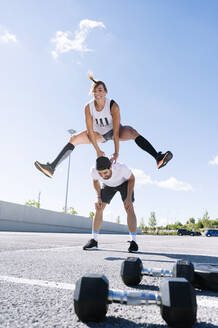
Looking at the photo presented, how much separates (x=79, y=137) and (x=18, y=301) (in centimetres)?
390

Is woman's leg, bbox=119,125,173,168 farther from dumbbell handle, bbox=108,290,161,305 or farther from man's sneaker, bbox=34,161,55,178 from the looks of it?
dumbbell handle, bbox=108,290,161,305

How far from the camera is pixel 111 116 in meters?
4.29

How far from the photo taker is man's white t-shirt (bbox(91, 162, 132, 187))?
370cm

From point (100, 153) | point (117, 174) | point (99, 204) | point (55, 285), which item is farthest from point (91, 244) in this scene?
point (55, 285)

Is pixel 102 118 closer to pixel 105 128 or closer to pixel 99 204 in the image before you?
pixel 105 128

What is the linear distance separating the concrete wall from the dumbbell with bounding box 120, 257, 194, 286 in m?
17.1

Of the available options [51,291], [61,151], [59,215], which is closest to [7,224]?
[59,215]

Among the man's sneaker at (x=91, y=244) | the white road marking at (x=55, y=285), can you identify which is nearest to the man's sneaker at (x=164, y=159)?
the man's sneaker at (x=91, y=244)

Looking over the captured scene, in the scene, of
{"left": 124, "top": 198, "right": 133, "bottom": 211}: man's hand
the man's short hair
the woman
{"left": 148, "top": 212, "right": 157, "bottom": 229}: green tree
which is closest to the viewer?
the man's short hair

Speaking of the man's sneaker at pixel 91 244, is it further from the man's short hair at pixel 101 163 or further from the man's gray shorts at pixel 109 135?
the man's gray shorts at pixel 109 135

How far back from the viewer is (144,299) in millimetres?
817

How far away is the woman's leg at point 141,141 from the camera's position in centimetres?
449

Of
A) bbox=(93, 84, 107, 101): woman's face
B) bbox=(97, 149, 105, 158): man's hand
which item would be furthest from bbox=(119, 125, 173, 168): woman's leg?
bbox=(93, 84, 107, 101): woman's face

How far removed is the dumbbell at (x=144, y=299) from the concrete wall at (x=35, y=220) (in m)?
17.6
